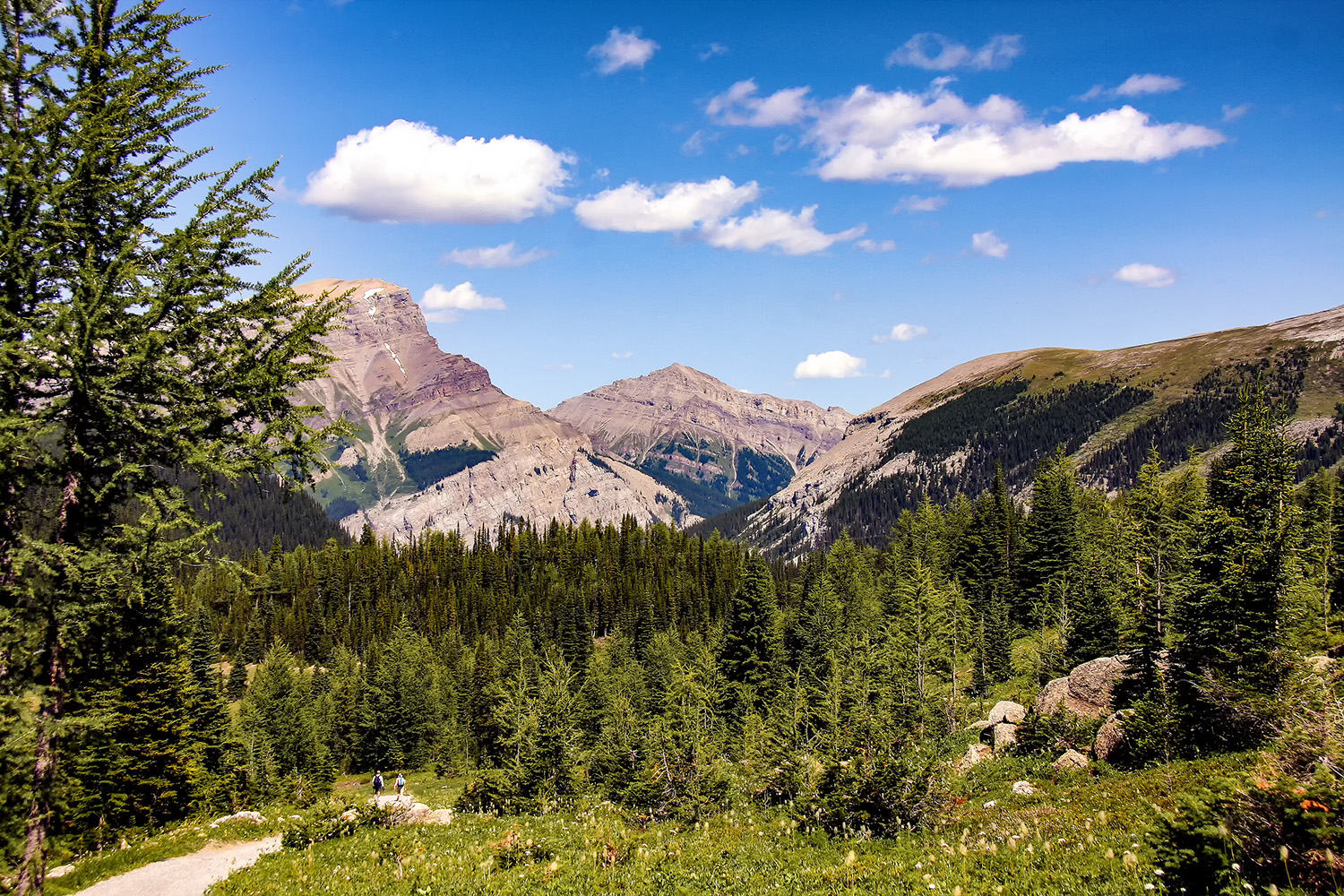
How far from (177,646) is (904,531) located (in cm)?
10602

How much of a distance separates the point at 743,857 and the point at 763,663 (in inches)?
1950

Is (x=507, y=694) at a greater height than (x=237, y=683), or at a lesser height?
greater

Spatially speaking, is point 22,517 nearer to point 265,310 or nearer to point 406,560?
point 265,310

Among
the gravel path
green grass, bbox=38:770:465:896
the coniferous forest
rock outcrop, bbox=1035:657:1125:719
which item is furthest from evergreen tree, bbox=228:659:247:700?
rock outcrop, bbox=1035:657:1125:719

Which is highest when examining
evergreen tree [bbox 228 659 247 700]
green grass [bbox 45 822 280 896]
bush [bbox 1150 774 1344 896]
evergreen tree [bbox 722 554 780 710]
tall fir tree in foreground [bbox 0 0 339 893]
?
tall fir tree in foreground [bbox 0 0 339 893]

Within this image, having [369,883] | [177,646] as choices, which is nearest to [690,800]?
[369,883]

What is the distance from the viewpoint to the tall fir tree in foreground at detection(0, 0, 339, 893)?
10391 mm

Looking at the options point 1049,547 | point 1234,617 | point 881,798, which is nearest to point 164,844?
point 881,798

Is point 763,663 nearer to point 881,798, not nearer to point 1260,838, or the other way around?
point 881,798

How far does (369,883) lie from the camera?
13.8 meters

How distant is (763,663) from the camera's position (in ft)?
204

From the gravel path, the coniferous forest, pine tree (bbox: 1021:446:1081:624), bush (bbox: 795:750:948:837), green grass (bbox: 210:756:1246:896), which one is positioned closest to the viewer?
the coniferous forest

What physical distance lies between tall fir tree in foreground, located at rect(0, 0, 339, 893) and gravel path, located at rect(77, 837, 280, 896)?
7.28 metres

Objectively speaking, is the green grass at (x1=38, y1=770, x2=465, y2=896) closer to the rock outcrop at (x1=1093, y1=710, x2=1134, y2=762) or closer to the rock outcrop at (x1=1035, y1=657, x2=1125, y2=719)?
the rock outcrop at (x1=1093, y1=710, x2=1134, y2=762)
